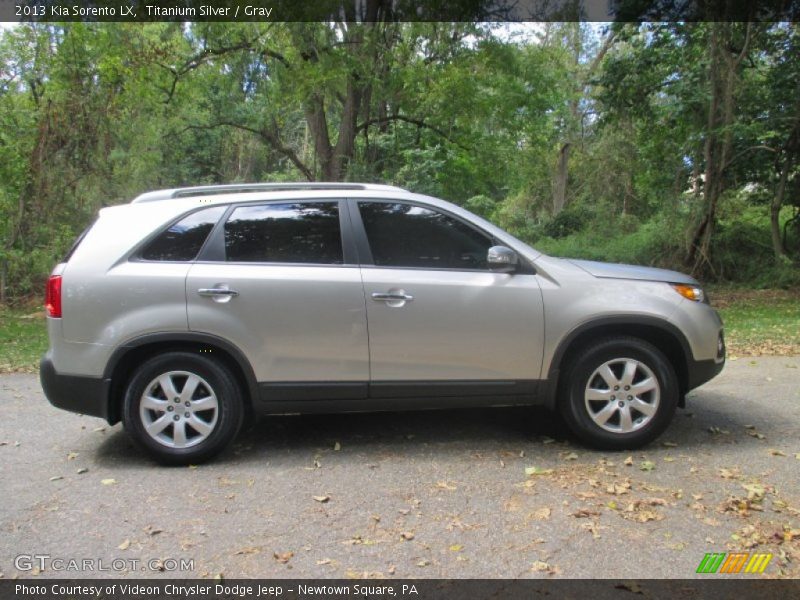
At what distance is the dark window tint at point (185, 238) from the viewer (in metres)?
4.49

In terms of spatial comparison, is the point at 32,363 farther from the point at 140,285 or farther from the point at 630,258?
the point at 630,258

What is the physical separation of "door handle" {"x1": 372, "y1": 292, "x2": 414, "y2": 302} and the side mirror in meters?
0.61

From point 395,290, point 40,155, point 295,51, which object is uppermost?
point 295,51

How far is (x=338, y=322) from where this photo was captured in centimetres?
443

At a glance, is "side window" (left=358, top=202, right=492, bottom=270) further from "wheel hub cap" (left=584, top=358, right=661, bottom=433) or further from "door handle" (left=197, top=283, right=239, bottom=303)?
"wheel hub cap" (left=584, top=358, right=661, bottom=433)

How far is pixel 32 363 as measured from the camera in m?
8.73

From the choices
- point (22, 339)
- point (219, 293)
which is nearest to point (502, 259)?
point (219, 293)

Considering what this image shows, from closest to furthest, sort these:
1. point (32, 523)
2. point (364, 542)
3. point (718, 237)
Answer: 1. point (364, 542)
2. point (32, 523)
3. point (718, 237)

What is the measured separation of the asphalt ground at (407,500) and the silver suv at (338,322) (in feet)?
1.22
